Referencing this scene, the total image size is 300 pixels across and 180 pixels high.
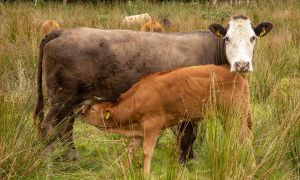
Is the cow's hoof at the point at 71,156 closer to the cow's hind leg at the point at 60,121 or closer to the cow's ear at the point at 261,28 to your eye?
the cow's hind leg at the point at 60,121

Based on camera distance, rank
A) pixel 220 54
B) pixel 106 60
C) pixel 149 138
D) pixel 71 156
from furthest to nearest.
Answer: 1. pixel 220 54
2. pixel 106 60
3. pixel 71 156
4. pixel 149 138

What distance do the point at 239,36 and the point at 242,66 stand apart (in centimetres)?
65

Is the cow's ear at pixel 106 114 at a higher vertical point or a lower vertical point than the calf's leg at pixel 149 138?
higher

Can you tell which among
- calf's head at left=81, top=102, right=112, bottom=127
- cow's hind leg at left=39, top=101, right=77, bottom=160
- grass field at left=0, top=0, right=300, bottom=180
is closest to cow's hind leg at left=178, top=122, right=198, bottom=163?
grass field at left=0, top=0, right=300, bottom=180

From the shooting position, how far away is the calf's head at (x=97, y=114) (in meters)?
5.60

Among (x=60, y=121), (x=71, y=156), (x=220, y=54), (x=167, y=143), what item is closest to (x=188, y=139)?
(x=167, y=143)

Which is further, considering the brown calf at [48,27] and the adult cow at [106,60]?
the brown calf at [48,27]

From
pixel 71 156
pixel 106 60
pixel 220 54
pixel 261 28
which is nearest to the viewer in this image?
pixel 71 156

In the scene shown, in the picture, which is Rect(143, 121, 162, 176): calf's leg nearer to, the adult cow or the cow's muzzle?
the adult cow

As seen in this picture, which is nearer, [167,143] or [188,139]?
[188,139]

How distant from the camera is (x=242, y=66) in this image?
5.44 m

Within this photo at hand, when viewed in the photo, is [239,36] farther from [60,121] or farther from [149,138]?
[60,121]

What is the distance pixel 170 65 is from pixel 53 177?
2054mm

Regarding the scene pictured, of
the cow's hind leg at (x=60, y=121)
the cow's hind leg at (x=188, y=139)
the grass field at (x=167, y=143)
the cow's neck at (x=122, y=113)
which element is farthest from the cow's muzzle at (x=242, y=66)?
the cow's hind leg at (x=60, y=121)
